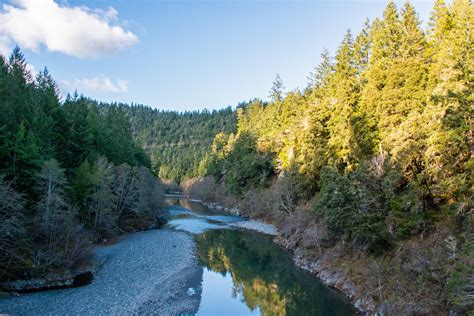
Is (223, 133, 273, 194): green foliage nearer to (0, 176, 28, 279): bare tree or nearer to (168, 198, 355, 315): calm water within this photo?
(168, 198, 355, 315): calm water

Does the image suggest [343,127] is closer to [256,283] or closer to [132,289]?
[256,283]

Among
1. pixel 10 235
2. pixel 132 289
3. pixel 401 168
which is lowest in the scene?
pixel 132 289

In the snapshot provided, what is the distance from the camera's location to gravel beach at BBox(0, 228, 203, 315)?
18.2m

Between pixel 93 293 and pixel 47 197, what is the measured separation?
25.5 ft

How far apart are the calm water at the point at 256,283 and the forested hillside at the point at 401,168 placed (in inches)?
107

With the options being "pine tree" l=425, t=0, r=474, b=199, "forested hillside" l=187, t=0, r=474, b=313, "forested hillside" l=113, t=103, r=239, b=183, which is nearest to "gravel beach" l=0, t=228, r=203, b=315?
"forested hillside" l=187, t=0, r=474, b=313

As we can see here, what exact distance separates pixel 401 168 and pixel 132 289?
20.2 metres

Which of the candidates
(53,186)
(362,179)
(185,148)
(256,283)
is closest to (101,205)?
(53,186)

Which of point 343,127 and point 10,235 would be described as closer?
point 10,235

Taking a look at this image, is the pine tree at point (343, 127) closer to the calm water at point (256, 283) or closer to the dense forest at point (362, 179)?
the dense forest at point (362, 179)

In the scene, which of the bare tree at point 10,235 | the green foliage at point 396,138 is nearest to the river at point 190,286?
the bare tree at point 10,235

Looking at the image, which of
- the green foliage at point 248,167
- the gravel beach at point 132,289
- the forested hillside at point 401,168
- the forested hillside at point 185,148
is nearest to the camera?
the forested hillside at point 401,168

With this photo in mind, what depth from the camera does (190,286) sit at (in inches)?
932

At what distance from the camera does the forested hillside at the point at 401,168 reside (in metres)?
16.8
